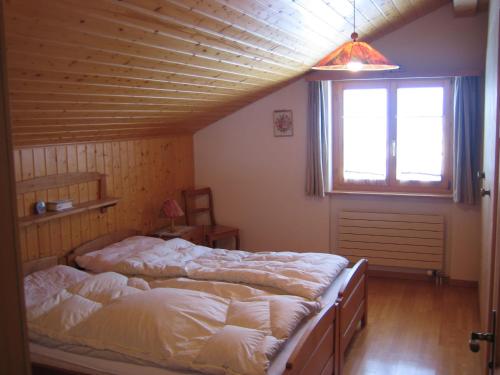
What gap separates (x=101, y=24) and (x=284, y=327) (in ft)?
5.69

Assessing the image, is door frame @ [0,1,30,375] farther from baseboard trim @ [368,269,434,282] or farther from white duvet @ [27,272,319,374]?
baseboard trim @ [368,269,434,282]

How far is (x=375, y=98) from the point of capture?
5.23 metres

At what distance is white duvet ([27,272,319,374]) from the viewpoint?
235cm

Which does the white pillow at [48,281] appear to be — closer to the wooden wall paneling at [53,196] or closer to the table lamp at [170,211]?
the wooden wall paneling at [53,196]

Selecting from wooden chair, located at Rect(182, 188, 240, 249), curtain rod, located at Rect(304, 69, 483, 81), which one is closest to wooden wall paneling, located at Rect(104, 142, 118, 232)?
wooden chair, located at Rect(182, 188, 240, 249)

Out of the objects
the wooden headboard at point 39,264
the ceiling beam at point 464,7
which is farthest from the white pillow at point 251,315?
the ceiling beam at point 464,7

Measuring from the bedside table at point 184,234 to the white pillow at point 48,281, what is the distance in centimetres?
142

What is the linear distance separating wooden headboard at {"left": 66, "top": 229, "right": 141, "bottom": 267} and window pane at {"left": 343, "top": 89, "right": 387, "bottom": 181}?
7.84 ft

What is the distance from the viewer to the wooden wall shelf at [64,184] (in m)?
3.46

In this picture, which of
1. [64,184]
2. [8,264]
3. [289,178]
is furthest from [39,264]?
[8,264]

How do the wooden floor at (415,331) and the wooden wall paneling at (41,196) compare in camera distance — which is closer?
the wooden floor at (415,331)

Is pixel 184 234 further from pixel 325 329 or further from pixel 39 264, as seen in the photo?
pixel 325 329

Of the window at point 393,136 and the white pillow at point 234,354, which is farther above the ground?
the window at point 393,136

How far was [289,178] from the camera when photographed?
5523 millimetres
